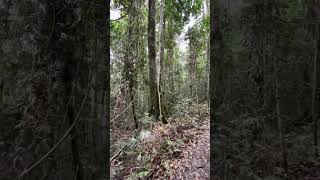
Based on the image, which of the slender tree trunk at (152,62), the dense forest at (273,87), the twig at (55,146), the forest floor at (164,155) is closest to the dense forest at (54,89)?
the twig at (55,146)

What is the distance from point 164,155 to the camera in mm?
5777

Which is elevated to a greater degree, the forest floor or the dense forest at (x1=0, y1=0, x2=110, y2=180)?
the dense forest at (x1=0, y1=0, x2=110, y2=180)

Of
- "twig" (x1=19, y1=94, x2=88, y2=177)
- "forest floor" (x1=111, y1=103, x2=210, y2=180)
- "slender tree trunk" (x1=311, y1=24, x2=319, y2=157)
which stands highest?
"slender tree trunk" (x1=311, y1=24, x2=319, y2=157)

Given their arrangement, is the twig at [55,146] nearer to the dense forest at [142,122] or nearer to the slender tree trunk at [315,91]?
the dense forest at [142,122]

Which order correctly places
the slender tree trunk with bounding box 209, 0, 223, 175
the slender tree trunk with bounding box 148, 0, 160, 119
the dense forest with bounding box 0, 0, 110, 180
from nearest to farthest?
the dense forest with bounding box 0, 0, 110, 180
the slender tree trunk with bounding box 209, 0, 223, 175
the slender tree trunk with bounding box 148, 0, 160, 119

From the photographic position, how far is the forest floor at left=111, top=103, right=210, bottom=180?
5084 millimetres

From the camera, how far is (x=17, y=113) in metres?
2.32

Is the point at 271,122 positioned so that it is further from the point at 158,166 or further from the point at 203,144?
the point at 203,144

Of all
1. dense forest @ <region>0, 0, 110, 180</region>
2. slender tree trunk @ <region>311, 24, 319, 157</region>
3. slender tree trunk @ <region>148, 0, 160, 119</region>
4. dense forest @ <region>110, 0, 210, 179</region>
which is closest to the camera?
dense forest @ <region>0, 0, 110, 180</region>

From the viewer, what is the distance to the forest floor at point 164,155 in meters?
5.08

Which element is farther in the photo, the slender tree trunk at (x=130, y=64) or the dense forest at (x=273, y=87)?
the slender tree trunk at (x=130, y=64)

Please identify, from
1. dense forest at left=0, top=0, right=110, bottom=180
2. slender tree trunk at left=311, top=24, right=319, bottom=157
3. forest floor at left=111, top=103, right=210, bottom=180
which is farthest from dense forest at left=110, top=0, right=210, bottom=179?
slender tree trunk at left=311, top=24, right=319, bottom=157

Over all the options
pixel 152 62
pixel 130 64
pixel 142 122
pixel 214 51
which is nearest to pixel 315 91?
pixel 214 51

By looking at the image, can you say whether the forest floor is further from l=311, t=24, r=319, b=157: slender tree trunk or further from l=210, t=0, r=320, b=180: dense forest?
l=311, t=24, r=319, b=157: slender tree trunk
